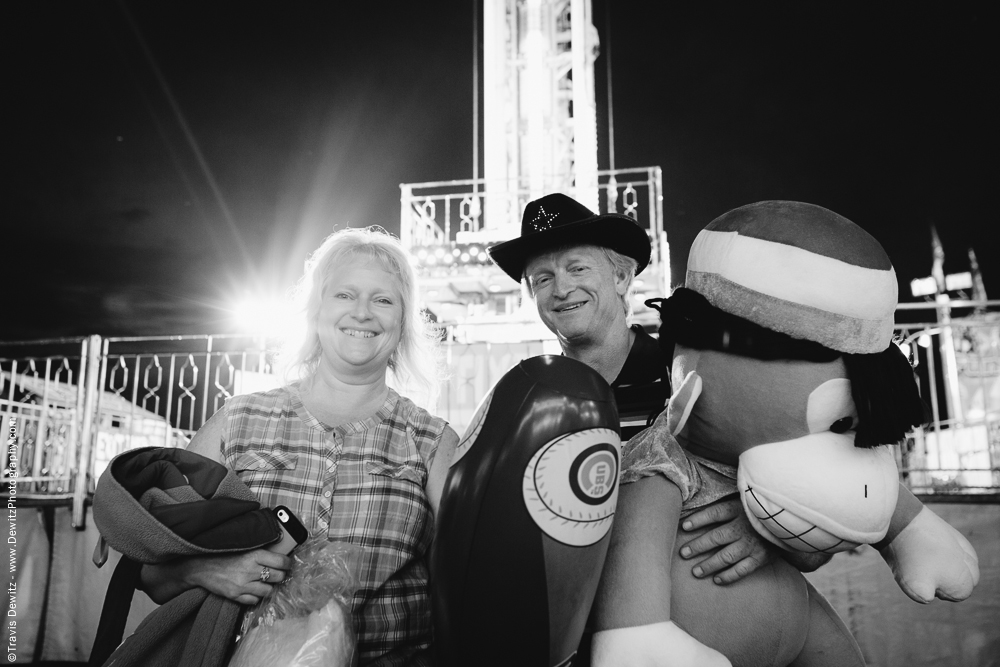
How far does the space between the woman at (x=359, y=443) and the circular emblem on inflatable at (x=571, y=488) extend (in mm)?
591

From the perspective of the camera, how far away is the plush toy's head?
3.44 ft

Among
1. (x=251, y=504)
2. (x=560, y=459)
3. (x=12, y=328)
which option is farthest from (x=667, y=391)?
(x=12, y=328)

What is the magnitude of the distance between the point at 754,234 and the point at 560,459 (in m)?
0.58

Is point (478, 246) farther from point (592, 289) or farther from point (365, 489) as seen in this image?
point (365, 489)

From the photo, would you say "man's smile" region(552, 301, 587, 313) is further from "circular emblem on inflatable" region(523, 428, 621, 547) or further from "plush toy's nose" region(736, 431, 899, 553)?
"circular emblem on inflatable" region(523, 428, 621, 547)

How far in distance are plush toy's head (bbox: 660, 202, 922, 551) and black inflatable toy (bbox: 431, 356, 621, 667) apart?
1.12ft

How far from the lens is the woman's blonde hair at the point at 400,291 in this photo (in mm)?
Answer: 1778

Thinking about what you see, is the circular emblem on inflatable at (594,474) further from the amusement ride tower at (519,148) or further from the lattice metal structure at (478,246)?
the amusement ride tower at (519,148)

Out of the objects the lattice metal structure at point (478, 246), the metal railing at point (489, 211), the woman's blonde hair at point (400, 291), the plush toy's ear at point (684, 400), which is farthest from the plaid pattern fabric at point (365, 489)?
the metal railing at point (489, 211)

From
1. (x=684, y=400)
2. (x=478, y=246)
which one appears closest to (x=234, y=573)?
(x=684, y=400)

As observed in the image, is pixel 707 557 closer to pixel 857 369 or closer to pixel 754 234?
pixel 857 369

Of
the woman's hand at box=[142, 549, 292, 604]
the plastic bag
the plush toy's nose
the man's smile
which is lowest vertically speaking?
the plastic bag

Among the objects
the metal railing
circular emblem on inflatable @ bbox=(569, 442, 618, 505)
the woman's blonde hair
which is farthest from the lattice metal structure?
circular emblem on inflatable @ bbox=(569, 442, 618, 505)

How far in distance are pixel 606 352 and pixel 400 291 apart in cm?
64
